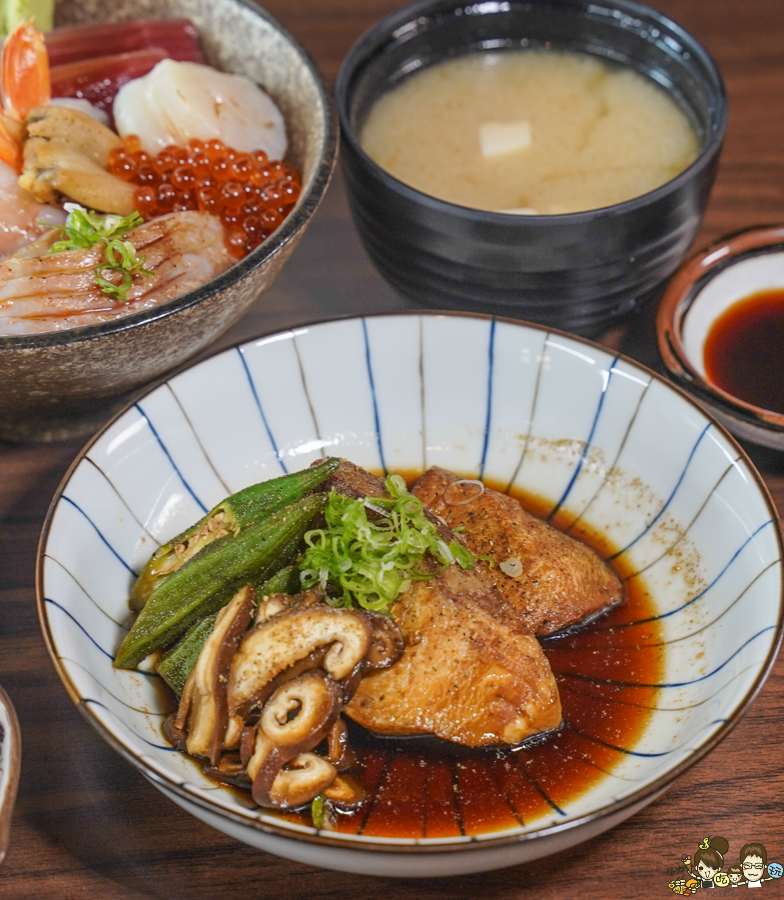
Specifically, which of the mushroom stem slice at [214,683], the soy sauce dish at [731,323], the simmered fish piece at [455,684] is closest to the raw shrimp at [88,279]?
the mushroom stem slice at [214,683]

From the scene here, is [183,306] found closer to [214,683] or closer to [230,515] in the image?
[230,515]

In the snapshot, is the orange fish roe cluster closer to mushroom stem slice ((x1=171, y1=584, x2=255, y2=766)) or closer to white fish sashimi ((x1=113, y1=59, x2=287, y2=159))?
white fish sashimi ((x1=113, y1=59, x2=287, y2=159))

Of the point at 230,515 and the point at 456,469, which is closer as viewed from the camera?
the point at 230,515

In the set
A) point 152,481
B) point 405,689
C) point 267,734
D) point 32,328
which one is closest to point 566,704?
point 405,689

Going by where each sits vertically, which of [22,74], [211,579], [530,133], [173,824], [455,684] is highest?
[22,74]

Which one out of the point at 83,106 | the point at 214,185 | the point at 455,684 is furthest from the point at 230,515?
the point at 83,106

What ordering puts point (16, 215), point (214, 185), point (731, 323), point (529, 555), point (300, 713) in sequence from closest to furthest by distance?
point (300, 713) < point (529, 555) < point (16, 215) < point (214, 185) < point (731, 323)

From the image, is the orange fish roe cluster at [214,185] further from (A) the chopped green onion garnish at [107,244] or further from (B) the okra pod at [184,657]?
(B) the okra pod at [184,657]
